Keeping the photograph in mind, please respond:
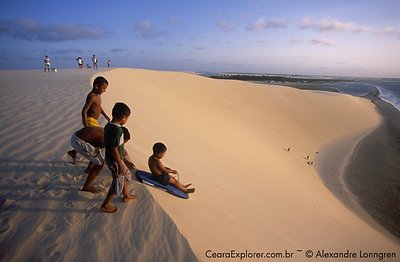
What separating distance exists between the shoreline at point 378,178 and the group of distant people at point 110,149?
6503 millimetres

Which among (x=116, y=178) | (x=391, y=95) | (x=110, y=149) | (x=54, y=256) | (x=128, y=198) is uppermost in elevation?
(x=110, y=149)

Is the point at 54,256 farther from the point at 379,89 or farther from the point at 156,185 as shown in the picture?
the point at 379,89

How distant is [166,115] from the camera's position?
1070cm

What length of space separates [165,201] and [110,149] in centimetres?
118

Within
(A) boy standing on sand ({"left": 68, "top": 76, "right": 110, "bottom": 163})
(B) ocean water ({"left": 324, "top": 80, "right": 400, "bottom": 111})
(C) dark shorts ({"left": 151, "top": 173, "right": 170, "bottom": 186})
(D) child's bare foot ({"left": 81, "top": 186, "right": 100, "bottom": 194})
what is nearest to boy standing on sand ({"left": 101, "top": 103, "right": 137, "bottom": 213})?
(D) child's bare foot ({"left": 81, "top": 186, "right": 100, "bottom": 194})

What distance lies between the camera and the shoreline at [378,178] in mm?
7992

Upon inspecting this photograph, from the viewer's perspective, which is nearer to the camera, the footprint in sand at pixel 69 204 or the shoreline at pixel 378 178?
the footprint in sand at pixel 69 204

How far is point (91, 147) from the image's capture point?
3582mm

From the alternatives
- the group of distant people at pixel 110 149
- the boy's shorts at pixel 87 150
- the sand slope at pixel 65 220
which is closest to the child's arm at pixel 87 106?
the group of distant people at pixel 110 149

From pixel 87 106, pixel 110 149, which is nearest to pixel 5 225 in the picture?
pixel 110 149

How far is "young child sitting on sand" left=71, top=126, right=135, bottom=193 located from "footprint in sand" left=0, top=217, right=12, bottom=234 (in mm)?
876

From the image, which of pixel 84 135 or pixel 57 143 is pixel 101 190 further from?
pixel 57 143

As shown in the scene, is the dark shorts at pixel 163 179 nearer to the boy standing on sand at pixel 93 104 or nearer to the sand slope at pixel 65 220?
the sand slope at pixel 65 220

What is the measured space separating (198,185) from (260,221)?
1.31 metres
